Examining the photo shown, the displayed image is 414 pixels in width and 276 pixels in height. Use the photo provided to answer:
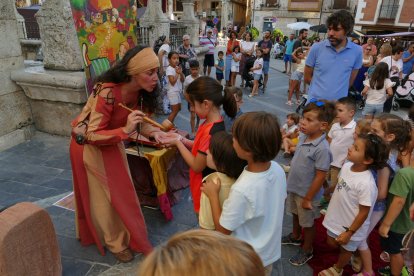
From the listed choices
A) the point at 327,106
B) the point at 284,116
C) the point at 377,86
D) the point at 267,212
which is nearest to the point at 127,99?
the point at 267,212

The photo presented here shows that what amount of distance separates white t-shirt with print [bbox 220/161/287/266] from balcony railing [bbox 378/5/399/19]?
28087mm

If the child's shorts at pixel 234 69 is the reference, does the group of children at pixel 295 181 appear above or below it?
above

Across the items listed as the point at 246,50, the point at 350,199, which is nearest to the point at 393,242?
the point at 350,199

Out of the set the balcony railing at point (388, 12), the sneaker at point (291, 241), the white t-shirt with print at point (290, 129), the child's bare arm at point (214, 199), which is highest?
the balcony railing at point (388, 12)

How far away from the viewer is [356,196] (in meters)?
2.20

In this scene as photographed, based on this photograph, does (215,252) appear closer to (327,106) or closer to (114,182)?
(114,182)

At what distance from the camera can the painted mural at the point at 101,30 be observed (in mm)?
3338

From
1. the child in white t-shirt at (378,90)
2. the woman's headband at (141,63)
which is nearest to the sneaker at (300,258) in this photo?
the woman's headband at (141,63)

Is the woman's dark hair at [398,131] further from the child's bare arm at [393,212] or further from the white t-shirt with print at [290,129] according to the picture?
the white t-shirt with print at [290,129]

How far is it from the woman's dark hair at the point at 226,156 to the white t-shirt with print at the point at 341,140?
→ 210 centimetres

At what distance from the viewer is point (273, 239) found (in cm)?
178

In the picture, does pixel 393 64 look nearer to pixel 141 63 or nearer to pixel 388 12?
pixel 141 63

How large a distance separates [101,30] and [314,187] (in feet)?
9.51

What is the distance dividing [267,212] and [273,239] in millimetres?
188
